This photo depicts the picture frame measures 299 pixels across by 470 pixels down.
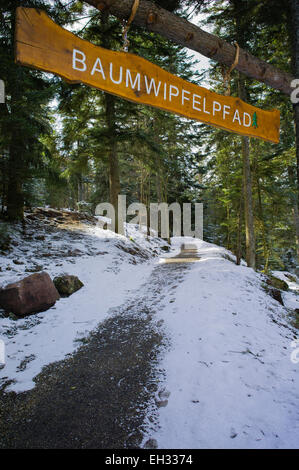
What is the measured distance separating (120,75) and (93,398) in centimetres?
435

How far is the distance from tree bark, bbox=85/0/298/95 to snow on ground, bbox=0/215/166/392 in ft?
17.3

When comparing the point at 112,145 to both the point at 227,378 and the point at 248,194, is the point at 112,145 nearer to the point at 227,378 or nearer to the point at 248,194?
the point at 248,194

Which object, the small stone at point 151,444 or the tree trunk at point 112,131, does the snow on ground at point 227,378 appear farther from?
the tree trunk at point 112,131

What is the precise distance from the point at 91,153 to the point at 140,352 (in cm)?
1056

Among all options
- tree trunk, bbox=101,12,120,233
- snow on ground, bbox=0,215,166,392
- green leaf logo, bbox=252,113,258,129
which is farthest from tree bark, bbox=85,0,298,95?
tree trunk, bbox=101,12,120,233

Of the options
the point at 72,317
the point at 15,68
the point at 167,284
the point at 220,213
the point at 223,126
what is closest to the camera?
the point at 223,126

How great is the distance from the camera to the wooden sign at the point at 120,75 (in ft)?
8.66

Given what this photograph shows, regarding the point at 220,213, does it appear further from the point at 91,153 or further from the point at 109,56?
the point at 109,56

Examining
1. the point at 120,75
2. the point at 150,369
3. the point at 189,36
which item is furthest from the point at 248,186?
the point at 150,369

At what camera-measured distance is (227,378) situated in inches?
117

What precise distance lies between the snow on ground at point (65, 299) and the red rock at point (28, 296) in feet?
0.62

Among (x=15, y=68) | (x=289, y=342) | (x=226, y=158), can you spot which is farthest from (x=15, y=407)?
(x=226, y=158)

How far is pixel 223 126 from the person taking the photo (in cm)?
409

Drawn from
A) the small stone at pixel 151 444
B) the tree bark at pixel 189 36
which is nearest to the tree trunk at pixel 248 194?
the tree bark at pixel 189 36
